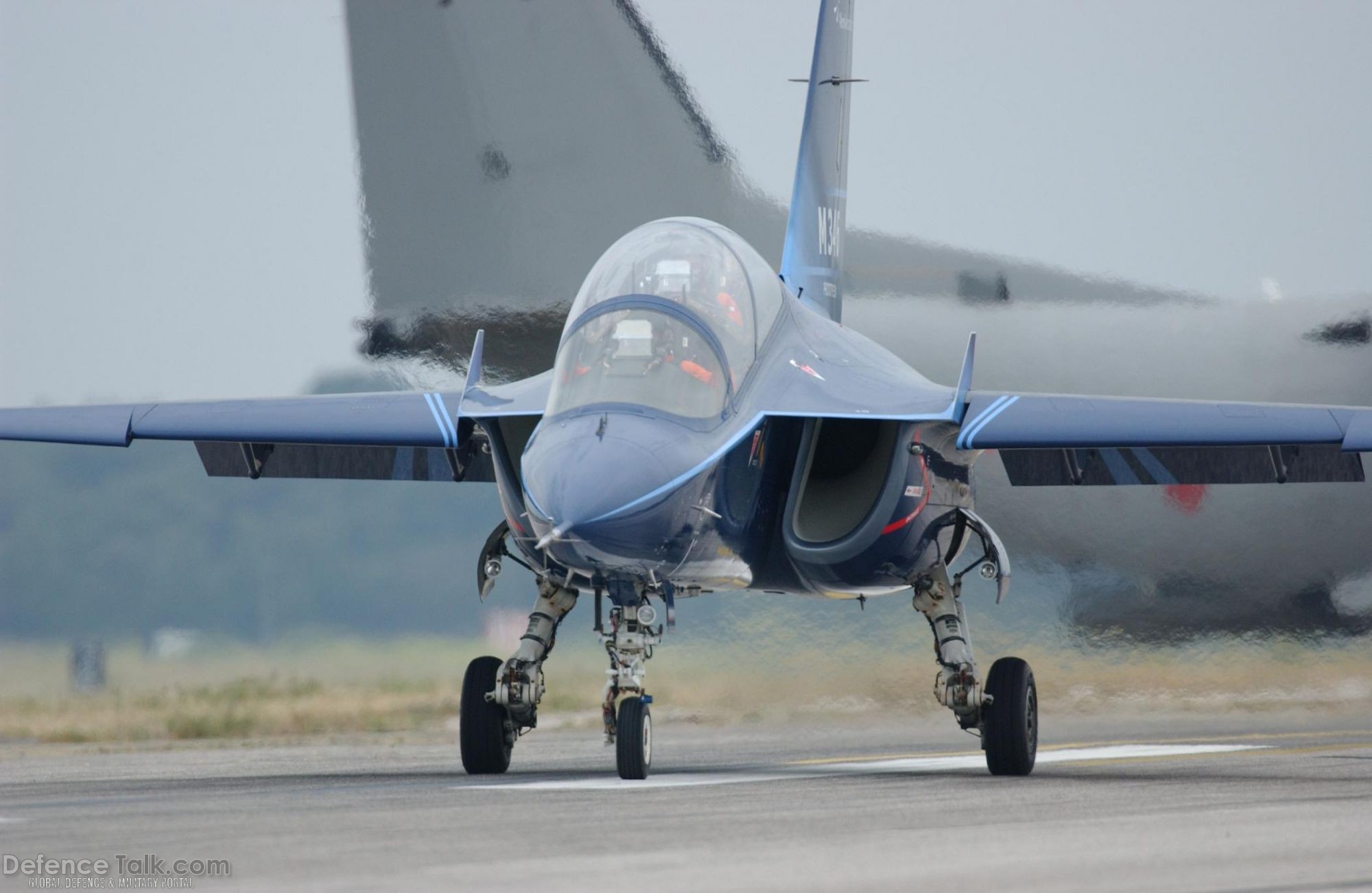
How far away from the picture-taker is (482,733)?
12.2 metres

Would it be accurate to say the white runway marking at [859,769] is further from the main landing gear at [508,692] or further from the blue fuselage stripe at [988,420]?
the blue fuselage stripe at [988,420]

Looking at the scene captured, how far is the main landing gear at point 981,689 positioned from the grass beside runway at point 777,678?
166 inches

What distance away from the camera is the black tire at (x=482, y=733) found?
1216 centimetres

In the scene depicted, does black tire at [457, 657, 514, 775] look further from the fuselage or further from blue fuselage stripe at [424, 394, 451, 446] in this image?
blue fuselage stripe at [424, 394, 451, 446]

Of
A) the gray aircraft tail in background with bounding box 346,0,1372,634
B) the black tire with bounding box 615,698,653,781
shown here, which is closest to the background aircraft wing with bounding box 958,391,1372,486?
the black tire with bounding box 615,698,653,781

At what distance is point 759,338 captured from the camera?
1119 centimetres

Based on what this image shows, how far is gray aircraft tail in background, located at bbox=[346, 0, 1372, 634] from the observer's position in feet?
56.0

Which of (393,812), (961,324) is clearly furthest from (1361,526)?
(393,812)

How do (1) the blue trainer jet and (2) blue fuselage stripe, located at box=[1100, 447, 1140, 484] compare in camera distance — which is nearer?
(1) the blue trainer jet

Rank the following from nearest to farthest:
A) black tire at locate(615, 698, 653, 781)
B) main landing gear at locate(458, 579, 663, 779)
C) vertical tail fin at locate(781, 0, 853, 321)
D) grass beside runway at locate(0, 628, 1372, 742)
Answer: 1. black tire at locate(615, 698, 653, 781)
2. main landing gear at locate(458, 579, 663, 779)
3. vertical tail fin at locate(781, 0, 853, 321)
4. grass beside runway at locate(0, 628, 1372, 742)

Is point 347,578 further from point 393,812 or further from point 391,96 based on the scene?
point 393,812

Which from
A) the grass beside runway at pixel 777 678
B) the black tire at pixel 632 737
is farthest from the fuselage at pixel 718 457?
the grass beside runway at pixel 777 678

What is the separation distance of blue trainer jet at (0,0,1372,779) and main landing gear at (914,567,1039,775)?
0.02m

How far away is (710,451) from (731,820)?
8.98ft
